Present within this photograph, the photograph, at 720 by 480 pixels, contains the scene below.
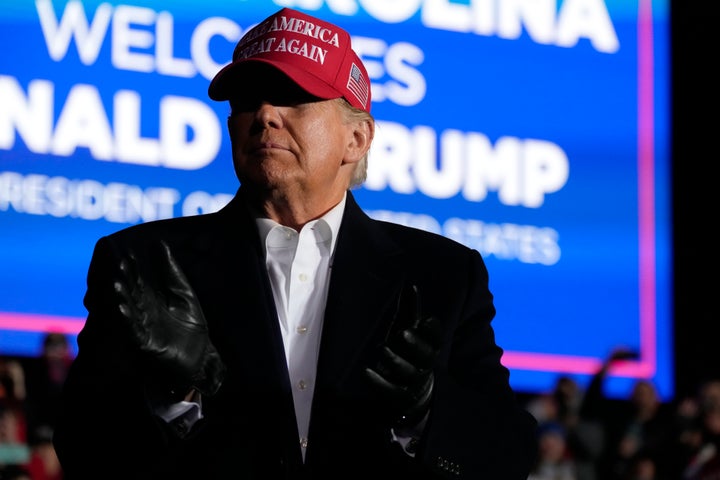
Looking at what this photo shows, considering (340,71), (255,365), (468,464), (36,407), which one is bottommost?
(36,407)

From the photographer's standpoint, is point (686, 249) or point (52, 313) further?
point (686, 249)

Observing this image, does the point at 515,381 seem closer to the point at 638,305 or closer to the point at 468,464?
the point at 638,305

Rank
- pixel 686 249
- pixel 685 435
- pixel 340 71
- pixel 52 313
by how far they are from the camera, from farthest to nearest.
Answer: pixel 686 249 → pixel 685 435 → pixel 52 313 → pixel 340 71

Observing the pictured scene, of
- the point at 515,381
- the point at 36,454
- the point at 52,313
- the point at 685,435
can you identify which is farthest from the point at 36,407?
the point at 685,435

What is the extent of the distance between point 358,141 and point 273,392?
0.56 metres

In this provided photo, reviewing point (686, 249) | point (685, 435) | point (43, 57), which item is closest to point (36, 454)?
point (43, 57)

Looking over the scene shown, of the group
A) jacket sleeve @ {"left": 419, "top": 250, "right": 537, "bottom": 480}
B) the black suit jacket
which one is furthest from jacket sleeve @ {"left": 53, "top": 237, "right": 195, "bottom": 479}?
jacket sleeve @ {"left": 419, "top": 250, "right": 537, "bottom": 480}

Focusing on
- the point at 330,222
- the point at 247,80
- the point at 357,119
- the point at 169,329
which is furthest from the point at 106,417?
the point at 357,119

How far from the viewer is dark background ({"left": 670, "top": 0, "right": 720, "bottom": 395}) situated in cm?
740

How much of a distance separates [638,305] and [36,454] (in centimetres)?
324

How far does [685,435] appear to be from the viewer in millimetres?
5922

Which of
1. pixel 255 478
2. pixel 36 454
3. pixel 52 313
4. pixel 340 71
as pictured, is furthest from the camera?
pixel 52 313

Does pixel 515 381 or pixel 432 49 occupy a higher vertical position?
pixel 432 49

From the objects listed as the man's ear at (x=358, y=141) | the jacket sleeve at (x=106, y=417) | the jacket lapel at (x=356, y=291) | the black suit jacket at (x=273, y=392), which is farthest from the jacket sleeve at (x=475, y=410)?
the jacket sleeve at (x=106, y=417)
